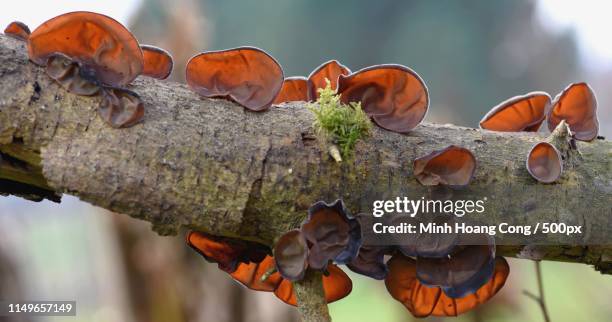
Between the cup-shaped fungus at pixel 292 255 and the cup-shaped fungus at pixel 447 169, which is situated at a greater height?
the cup-shaped fungus at pixel 447 169

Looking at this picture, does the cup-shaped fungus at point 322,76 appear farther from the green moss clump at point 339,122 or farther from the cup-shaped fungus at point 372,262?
the cup-shaped fungus at point 372,262

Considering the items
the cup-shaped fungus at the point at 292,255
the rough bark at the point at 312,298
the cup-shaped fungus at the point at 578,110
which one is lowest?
the rough bark at the point at 312,298

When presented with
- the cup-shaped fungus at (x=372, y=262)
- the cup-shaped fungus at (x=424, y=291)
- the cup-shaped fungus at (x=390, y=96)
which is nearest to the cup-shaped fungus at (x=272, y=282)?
the cup-shaped fungus at (x=424, y=291)

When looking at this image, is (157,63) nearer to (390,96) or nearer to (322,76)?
(322,76)

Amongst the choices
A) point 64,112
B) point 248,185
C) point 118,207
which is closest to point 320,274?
point 248,185

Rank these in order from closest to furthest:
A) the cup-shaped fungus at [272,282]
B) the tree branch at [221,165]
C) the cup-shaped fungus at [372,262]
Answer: the tree branch at [221,165] < the cup-shaped fungus at [372,262] < the cup-shaped fungus at [272,282]

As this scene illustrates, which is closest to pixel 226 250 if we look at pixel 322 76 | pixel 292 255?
pixel 292 255

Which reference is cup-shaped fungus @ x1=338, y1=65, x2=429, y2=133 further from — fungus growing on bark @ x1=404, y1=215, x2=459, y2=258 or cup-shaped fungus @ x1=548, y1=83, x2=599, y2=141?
cup-shaped fungus @ x1=548, y1=83, x2=599, y2=141
